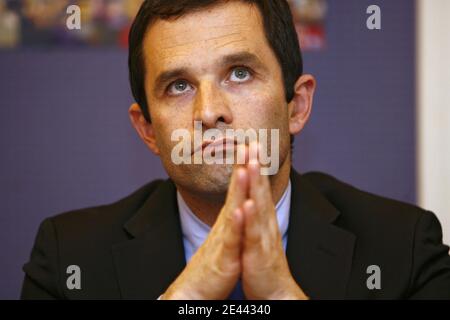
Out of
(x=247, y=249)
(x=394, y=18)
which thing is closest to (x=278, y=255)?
(x=247, y=249)

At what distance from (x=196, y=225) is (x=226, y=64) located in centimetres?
41

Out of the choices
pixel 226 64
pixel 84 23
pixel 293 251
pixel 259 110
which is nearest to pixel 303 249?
pixel 293 251

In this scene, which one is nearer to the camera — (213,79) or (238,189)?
(238,189)

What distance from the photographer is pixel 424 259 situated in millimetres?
1429

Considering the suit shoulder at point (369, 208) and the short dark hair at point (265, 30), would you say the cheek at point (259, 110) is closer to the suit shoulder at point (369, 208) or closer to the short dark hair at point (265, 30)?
the short dark hair at point (265, 30)

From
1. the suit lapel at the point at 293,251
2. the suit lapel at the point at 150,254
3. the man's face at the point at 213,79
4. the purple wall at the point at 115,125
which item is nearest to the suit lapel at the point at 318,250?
the suit lapel at the point at 293,251

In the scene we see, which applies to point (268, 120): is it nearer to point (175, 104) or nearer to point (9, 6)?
point (175, 104)

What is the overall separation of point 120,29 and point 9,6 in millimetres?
362

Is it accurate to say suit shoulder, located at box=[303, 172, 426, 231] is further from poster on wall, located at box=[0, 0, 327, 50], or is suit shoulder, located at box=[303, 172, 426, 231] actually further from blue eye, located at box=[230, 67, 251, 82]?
poster on wall, located at box=[0, 0, 327, 50]

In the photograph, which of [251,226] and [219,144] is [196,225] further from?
[251,226]

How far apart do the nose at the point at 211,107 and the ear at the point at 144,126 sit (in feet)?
0.93

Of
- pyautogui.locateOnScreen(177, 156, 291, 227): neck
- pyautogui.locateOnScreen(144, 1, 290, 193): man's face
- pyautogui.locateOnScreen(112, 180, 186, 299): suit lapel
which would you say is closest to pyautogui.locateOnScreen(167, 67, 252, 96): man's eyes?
pyautogui.locateOnScreen(144, 1, 290, 193): man's face

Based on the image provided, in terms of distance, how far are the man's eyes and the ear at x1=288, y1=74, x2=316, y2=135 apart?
20 cm

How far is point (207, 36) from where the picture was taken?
1.35 metres
